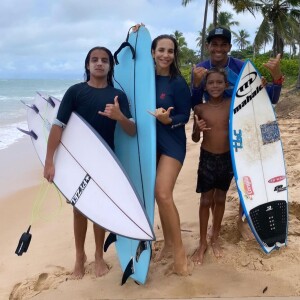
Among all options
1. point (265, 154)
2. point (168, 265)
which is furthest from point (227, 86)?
point (168, 265)

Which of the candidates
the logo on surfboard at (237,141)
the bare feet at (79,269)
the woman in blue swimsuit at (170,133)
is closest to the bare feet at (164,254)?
the woman in blue swimsuit at (170,133)

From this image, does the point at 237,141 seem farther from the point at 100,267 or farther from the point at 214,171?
the point at 100,267

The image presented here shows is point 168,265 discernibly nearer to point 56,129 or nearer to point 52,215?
point 56,129

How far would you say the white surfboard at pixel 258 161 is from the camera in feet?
9.34

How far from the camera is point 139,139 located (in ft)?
9.05

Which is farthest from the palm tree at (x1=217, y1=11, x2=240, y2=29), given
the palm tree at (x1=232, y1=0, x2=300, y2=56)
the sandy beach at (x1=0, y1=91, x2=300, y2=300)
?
the sandy beach at (x1=0, y1=91, x2=300, y2=300)

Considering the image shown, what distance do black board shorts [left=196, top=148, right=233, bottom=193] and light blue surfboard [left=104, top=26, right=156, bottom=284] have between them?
44 centimetres

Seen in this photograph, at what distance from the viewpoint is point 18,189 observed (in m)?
5.66

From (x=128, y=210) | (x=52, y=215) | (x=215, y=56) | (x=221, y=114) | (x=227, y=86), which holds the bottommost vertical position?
(x=52, y=215)

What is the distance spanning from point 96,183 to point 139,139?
462 mm

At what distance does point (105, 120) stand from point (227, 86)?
98 cm

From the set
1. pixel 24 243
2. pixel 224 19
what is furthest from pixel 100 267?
pixel 224 19

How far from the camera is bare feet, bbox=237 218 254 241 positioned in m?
3.12

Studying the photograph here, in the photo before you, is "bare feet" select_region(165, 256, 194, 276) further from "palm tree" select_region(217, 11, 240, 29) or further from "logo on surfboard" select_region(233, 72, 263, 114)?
"palm tree" select_region(217, 11, 240, 29)
